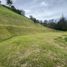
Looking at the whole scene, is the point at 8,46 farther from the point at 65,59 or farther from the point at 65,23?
the point at 65,23

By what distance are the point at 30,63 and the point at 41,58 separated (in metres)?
2.21

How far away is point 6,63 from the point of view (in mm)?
29141

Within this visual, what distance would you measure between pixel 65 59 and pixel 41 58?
3.70 m

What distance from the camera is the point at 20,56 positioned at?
101 ft

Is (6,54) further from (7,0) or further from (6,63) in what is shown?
(7,0)

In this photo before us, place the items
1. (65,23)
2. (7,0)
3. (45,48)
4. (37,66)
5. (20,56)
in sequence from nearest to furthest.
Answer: (37,66) < (20,56) < (45,48) < (65,23) < (7,0)

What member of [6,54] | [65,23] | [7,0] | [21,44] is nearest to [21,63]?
[6,54]

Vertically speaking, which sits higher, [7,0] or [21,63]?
[7,0]

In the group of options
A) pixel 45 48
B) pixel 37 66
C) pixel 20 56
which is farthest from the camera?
pixel 45 48

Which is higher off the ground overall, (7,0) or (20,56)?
(7,0)

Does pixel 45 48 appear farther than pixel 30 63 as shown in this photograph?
Yes

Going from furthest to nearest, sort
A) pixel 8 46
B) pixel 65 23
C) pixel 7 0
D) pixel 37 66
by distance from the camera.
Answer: pixel 7 0, pixel 65 23, pixel 8 46, pixel 37 66

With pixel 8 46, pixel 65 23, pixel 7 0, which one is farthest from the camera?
pixel 7 0

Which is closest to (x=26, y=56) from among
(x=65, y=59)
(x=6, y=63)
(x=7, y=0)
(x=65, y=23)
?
(x=6, y=63)
